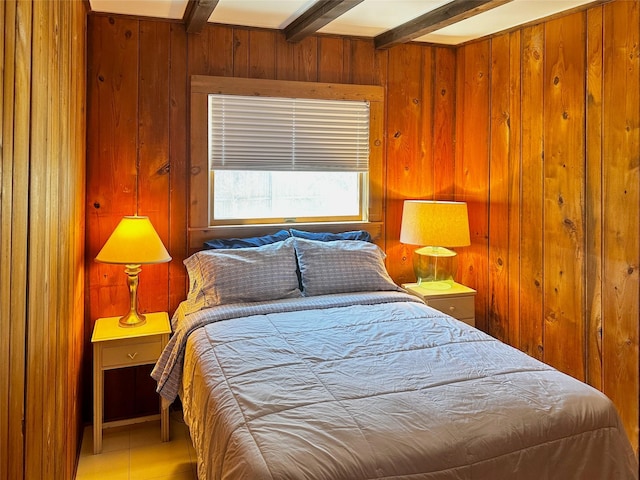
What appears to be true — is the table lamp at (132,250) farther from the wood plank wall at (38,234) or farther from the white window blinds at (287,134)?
the white window blinds at (287,134)

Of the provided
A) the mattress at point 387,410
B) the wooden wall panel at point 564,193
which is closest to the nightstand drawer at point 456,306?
the wooden wall panel at point 564,193

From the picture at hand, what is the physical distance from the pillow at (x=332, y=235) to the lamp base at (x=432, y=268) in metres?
0.40

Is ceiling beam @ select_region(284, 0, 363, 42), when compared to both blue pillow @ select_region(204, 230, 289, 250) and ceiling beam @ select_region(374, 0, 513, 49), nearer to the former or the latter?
ceiling beam @ select_region(374, 0, 513, 49)

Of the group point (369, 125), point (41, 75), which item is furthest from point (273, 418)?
point (369, 125)

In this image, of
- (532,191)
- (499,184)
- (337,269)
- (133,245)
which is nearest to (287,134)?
(337,269)

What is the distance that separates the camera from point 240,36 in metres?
3.08

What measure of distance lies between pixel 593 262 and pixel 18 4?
269 centimetres

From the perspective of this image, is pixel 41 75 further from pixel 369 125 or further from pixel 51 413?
pixel 369 125

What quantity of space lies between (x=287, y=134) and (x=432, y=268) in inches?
53.0

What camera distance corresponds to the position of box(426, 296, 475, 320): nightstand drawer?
3.18 metres

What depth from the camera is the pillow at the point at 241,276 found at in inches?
105

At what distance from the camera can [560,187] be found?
9.22 feet

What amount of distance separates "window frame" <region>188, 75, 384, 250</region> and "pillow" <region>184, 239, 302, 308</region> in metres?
0.28

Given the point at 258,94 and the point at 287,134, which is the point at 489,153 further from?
the point at 258,94
